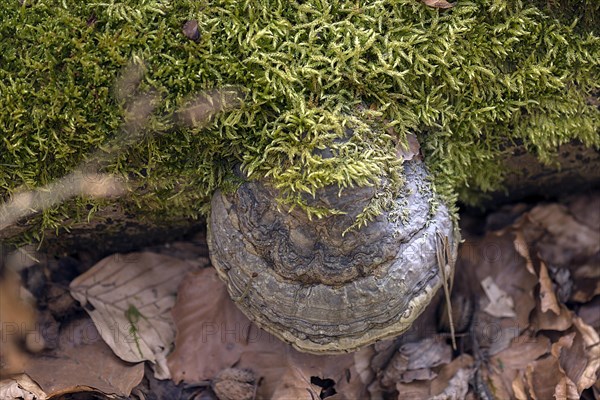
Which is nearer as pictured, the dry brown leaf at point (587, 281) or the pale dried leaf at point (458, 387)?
the pale dried leaf at point (458, 387)

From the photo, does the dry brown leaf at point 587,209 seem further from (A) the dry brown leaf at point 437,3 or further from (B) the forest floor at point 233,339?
(A) the dry brown leaf at point 437,3

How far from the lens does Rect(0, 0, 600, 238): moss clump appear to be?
2215 mm

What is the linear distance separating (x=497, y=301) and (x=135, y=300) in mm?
2142

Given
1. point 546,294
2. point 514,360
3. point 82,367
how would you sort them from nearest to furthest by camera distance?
point 82,367 < point 514,360 < point 546,294

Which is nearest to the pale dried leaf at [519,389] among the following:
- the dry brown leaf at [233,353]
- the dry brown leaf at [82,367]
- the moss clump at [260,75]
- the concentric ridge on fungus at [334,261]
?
the dry brown leaf at [233,353]

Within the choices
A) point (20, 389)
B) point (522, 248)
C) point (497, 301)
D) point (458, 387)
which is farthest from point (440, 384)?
point (20, 389)

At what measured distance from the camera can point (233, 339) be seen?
120 inches

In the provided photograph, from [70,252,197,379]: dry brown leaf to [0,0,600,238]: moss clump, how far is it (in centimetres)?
89

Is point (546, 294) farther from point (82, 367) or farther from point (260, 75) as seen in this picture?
point (82, 367)

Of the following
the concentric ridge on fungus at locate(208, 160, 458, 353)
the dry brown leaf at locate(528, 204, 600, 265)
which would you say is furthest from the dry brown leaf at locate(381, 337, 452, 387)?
the dry brown leaf at locate(528, 204, 600, 265)

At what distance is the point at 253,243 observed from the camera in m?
2.35

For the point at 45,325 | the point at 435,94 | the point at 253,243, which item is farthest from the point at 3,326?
the point at 435,94

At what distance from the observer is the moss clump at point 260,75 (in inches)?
Answer: 87.2

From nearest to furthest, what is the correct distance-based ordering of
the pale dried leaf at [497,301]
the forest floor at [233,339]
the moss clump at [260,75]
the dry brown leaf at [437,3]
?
the moss clump at [260,75]
the dry brown leaf at [437,3]
the forest floor at [233,339]
the pale dried leaf at [497,301]
